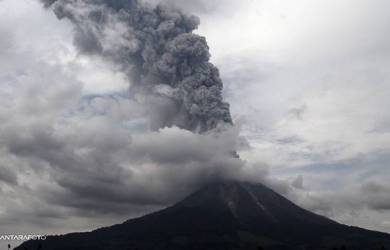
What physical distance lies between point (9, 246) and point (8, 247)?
0.40 m

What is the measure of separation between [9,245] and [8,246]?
43 cm

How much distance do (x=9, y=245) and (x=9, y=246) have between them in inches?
14.2

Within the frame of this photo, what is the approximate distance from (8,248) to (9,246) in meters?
1.72

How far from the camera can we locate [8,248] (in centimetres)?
15750

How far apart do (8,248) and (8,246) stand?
1360 mm

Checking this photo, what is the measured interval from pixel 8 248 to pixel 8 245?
4.78 ft

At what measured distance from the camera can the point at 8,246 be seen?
156500 millimetres

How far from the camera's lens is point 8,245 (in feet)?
514

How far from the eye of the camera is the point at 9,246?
156250 mm

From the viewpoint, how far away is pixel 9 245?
156500 millimetres

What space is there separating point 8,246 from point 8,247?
453 mm
